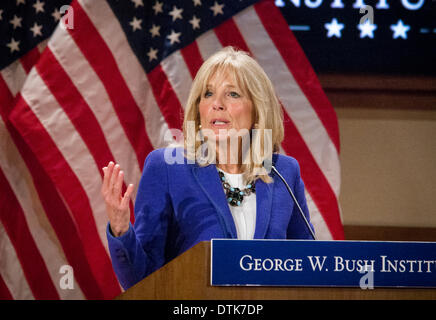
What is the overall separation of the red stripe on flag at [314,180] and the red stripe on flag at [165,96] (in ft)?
Answer: 1.79

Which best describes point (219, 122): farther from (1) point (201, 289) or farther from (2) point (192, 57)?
(2) point (192, 57)

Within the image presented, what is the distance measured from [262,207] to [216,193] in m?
0.14

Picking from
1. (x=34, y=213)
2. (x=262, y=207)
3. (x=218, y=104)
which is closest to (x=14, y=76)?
(x=34, y=213)

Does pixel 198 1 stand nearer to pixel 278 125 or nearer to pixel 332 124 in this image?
pixel 332 124

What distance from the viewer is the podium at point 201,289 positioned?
1.13 metres

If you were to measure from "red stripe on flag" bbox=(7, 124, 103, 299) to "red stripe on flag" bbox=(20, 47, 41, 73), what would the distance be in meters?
0.34

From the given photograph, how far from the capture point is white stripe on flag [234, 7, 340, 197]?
8.92 ft

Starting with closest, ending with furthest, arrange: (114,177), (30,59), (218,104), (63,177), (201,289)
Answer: (201,289) → (114,177) → (218,104) → (63,177) → (30,59)

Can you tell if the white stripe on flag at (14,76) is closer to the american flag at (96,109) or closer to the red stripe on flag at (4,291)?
the american flag at (96,109)

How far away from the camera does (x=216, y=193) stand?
A: 1.50 metres

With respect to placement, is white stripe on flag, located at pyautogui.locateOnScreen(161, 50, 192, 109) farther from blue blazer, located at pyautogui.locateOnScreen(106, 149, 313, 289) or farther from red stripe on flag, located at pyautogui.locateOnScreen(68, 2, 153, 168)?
blue blazer, located at pyautogui.locateOnScreen(106, 149, 313, 289)

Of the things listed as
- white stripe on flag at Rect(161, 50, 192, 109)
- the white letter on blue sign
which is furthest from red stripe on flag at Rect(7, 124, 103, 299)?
the white letter on blue sign

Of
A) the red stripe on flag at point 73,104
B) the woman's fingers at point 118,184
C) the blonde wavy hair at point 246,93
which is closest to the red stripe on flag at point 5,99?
the red stripe on flag at point 73,104
